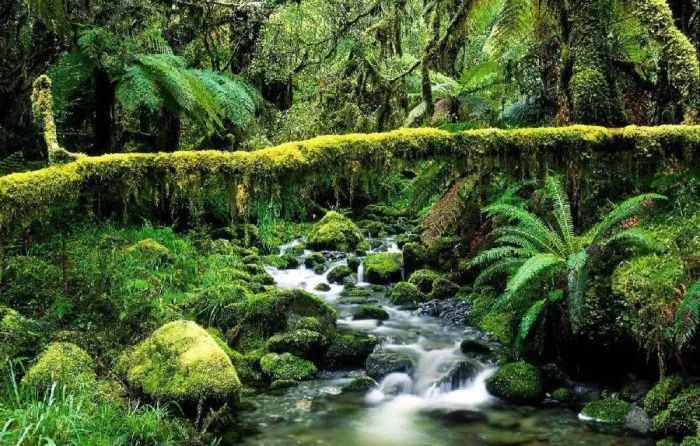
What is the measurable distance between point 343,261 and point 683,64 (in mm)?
8670

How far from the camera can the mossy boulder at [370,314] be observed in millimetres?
8188

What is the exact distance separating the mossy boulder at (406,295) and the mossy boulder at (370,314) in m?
0.69

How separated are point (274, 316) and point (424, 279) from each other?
10.1 ft

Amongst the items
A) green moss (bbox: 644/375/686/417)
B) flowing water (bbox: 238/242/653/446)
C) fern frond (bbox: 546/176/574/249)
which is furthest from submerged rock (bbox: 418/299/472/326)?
green moss (bbox: 644/375/686/417)

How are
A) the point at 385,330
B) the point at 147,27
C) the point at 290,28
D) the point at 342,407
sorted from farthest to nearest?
the point at 290,28
the point at 147,27
the point at 385,330
the point at 342,407

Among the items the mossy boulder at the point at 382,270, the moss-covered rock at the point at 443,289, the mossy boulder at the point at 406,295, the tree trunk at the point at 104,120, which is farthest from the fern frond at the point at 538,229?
the tree trunk at the point at 104,120

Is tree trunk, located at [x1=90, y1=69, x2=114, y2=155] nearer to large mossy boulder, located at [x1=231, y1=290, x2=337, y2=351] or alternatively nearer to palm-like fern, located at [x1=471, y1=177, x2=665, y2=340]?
large mossy boulder, located at [x1=231, y1=290, x2=337, y2=351]

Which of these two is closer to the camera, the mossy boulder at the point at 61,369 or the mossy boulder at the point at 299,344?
the mossy boulder at the point at 61,369

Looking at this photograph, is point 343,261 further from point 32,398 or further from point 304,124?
point 32,398

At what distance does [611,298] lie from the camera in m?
5.67

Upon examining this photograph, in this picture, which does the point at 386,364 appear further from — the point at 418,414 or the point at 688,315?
the point at 688,315

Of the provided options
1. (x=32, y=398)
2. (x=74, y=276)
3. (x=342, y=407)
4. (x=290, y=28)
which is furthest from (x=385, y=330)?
(x=290, y=28)

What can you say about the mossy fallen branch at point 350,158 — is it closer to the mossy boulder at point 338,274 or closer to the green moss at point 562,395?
the green moss at point 562,395

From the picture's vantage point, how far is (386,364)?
6.47 meters
